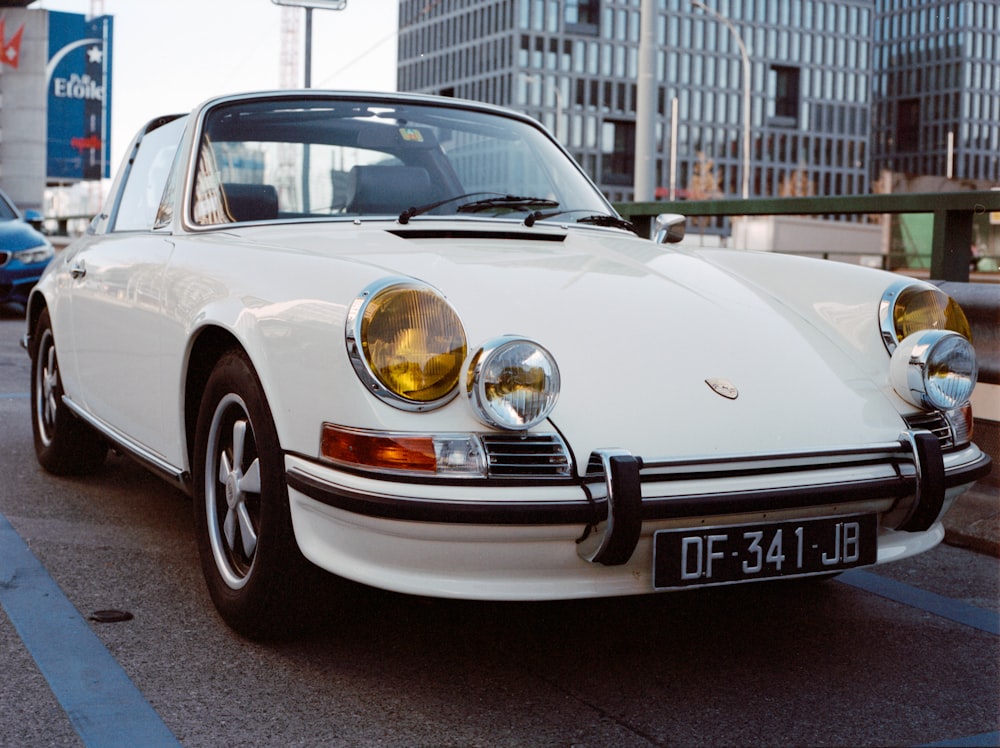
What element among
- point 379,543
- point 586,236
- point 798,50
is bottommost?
point 379,543

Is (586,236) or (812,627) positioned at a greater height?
(586,236)

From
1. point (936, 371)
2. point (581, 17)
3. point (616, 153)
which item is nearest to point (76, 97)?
point (581, 17)

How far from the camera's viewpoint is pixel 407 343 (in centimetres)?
268

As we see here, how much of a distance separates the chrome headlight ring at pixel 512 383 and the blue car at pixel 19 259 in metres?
11.4

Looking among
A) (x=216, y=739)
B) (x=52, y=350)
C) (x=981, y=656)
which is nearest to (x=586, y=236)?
(x=981, y=656)

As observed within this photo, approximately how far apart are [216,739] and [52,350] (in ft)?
9.67

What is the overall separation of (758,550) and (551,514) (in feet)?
1.57

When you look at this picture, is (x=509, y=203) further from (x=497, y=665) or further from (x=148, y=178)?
(x=497, y=665)

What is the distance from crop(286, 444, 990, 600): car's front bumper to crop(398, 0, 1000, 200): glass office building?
83860 millimetres

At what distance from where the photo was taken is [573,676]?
116 inches

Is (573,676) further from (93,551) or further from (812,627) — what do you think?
(93,551)

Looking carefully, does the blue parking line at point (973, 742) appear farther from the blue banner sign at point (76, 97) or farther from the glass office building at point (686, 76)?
the glass office building at point (686, 76)

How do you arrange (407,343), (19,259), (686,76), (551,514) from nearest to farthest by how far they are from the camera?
1. (551,514)
2. (407,343)
3. (19,259)
4. (686,76)

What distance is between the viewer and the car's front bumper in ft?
8.41
